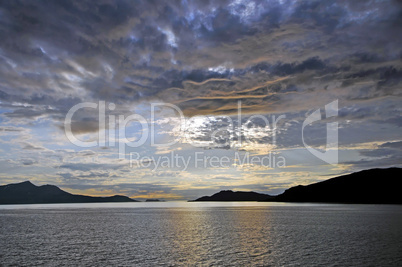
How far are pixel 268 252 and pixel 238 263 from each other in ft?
32.5

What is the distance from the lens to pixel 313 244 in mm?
54281

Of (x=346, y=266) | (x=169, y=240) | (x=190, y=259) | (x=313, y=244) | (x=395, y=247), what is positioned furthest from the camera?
(x=169, y=240)

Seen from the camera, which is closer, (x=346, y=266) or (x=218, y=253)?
(x=346, y=266)

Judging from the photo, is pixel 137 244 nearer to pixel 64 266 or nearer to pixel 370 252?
pixel 64 266

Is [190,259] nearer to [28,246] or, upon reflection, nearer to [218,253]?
[218,253]

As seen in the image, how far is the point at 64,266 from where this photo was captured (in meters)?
38.7

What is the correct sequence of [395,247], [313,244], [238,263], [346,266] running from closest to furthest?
[346,266] → [238,263] → [395,247] → [313,244]

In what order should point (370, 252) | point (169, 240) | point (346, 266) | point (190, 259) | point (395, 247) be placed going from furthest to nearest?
1. point (169, 240)
2. point (395, 247)
3. point (370, 252)
4. point (190, 259)
5. point (346, 266)

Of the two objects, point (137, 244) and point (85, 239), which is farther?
point (85, 239)

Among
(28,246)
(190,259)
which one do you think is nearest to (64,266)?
(190,259)

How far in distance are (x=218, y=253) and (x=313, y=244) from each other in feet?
65.9

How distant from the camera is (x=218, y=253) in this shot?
4706cm

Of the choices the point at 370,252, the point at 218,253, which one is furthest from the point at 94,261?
the point at 370,252

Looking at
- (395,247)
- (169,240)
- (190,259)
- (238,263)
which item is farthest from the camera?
(169,240)
